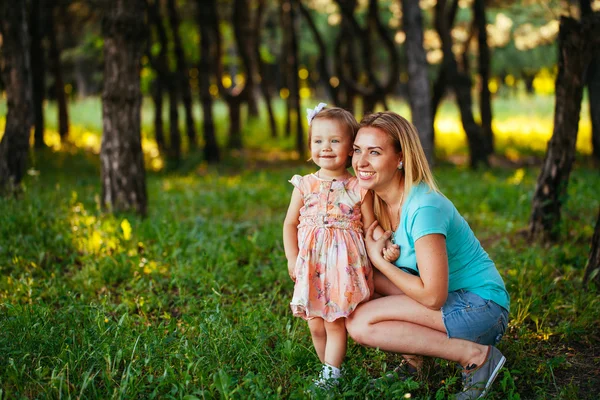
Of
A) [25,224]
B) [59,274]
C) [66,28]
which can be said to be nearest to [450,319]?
[59,274]

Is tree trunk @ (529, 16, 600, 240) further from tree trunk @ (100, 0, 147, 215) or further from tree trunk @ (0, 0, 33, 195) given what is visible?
tree trunk @ (0, 0, 33, 195)

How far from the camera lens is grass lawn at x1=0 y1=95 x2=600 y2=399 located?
11.2 ft

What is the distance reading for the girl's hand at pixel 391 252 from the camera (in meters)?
3.40

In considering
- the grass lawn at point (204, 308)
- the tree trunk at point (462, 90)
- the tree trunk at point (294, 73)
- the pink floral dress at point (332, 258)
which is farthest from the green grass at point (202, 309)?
the tree trunk at point (294, 73)

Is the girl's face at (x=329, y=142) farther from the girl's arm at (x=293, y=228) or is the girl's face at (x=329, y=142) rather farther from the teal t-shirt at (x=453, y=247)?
the teal t-shirt at (x=453, y=247)

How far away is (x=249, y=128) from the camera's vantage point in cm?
2169

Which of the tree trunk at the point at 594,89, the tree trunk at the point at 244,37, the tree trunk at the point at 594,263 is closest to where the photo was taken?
the tree trunk at the point at 594,263

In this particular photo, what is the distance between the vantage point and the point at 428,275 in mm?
3211

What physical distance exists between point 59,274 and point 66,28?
17.5 m

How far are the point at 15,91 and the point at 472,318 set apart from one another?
23.3 ft

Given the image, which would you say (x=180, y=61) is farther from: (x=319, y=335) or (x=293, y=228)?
(x=319, y=335)

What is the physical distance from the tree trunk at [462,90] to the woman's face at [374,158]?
9.50m

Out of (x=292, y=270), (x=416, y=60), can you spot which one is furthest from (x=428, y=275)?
(x=416, y=60)

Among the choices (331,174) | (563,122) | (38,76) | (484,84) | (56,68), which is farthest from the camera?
(56,68)
